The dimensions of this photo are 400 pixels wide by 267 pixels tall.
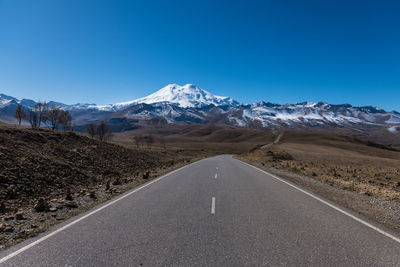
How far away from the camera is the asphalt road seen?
457 centimetres

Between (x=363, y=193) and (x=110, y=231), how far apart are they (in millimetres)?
12816

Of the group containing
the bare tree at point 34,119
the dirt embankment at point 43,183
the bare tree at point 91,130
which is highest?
the bare tree at point 34,119

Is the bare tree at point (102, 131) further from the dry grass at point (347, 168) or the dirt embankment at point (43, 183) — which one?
the dirt embankment at point (43, 183)

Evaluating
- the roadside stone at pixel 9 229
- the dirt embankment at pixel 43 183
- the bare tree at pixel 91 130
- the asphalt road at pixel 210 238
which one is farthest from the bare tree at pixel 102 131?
the asphalt road at pixel 210 238

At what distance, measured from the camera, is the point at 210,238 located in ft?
18.3

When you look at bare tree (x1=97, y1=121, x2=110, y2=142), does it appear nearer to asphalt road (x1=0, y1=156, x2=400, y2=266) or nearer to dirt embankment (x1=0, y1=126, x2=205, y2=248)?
dirt embankment (x1=0, y1=126, x2=205, y2=248)

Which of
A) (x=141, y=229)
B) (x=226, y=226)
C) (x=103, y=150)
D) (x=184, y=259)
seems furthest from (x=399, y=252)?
(x=103, y=150)

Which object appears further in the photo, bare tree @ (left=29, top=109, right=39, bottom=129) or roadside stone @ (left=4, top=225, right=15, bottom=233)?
bare tree @ (left=29, top=109, right=39, bottom=129)

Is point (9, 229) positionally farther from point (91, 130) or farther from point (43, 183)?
point (91, 130)

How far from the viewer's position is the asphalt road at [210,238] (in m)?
4.57

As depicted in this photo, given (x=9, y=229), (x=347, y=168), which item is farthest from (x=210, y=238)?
(x=347, y=168)

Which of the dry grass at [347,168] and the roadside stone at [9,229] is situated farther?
the dry grass at [347,168]

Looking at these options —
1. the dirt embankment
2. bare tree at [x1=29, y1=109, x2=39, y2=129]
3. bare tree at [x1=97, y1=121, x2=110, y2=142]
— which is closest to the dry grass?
the dirt embankment

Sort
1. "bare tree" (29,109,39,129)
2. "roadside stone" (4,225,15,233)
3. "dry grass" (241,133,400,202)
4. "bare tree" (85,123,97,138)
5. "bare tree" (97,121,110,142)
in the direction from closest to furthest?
"roadside stone" (4,225,15,233), "dry grass" (241,133,400,202), "bare tree" (29,109,39,129), "bare tree" (85,123,97,138), "bare tree" (97,121,110,142)
